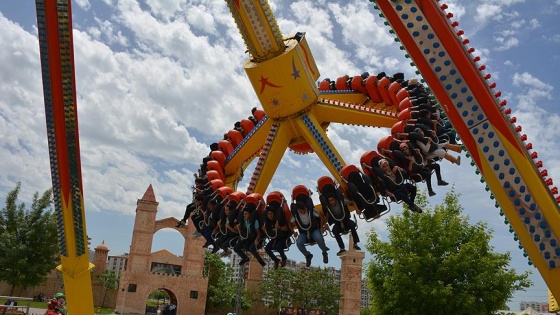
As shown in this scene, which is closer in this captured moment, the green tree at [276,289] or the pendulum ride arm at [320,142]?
the pendulum ride arm at [320,142]

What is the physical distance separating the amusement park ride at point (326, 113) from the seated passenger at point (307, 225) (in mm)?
661

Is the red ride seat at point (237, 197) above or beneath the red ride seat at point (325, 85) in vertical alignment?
beneath

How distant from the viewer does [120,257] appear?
142375 millimetres

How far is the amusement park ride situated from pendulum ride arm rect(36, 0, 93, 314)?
0.6 inches

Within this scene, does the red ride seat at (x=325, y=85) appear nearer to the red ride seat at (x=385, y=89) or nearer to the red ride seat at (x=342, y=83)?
the red ride seat at (x=342, y=83)

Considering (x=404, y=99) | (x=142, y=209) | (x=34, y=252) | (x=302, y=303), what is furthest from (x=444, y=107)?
(x=302, y=303)

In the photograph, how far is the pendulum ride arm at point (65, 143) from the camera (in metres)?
7.67

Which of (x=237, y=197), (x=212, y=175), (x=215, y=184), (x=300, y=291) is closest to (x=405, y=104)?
(x=237, y=197)

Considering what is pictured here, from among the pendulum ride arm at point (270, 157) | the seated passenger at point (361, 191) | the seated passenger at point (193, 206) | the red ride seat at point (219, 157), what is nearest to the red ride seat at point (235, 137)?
the red ride seat at point (219, 157)

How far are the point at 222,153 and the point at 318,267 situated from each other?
4740 centimetres

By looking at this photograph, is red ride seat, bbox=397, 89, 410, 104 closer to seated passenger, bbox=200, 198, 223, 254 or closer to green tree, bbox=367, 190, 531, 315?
seated passenger, bbox=200, 198, 223, 254

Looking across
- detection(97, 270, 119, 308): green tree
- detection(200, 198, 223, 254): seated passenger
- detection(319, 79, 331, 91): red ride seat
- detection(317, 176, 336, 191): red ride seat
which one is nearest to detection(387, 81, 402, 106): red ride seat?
detection(319, 79, 331, 91): red ride seat

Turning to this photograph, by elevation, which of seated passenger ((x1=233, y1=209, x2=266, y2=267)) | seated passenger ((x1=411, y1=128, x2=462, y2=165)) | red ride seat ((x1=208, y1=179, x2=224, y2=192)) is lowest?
seated passenger ((x1=233, y1=209, x2=266, y2=267))

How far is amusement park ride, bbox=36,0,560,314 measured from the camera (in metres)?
6.02
